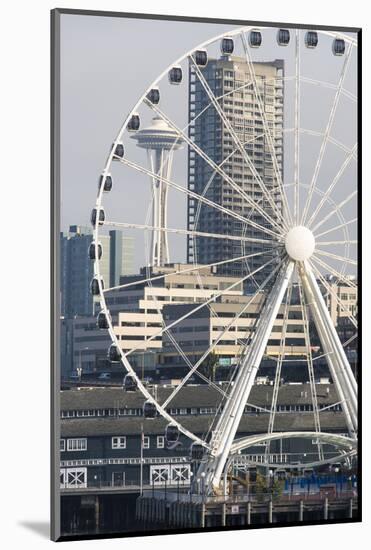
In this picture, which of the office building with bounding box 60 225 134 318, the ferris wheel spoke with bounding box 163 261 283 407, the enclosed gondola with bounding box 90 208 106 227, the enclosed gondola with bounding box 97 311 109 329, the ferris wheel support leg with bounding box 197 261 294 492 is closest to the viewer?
the office building with bounding box 60 225 134 318

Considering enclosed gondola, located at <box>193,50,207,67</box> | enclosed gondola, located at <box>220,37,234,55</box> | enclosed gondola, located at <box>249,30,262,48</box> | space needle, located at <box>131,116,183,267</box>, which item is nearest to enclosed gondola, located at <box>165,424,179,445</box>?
space needle, located at <box>131,116,183,267</box>

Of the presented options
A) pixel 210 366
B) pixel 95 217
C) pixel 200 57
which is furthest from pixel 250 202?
pixel 95 217

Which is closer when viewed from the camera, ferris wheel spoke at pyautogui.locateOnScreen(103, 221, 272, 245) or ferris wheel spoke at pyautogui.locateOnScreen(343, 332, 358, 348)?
ferris wheel spoke at pyautogui.locateOnScreen(103, 221, 272, 245)

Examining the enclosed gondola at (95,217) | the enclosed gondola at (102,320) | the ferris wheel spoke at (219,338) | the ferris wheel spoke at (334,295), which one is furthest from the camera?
the ferris wheel spoke at (334,295)

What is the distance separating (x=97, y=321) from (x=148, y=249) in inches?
28.8

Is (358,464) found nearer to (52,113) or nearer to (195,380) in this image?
(195,380)

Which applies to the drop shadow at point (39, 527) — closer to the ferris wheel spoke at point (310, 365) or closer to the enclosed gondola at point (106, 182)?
the ferris wheel spoke at point (310, 365)

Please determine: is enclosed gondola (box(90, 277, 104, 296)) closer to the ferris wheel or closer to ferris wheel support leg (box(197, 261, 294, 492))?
the ferris wheel

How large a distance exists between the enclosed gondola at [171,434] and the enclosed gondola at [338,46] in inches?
136

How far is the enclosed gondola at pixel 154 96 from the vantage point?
16.4 m

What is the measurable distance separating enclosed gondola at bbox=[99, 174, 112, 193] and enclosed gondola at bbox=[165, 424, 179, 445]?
6.65 feet

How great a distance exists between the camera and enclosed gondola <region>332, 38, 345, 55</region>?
17312 millimetres

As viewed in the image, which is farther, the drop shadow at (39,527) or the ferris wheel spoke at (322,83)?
the ferris wheel spoke at (322,83)

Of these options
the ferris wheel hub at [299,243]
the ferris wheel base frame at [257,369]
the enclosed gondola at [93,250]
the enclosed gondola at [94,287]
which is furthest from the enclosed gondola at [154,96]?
the ferris wheel base frame at [257,369]
